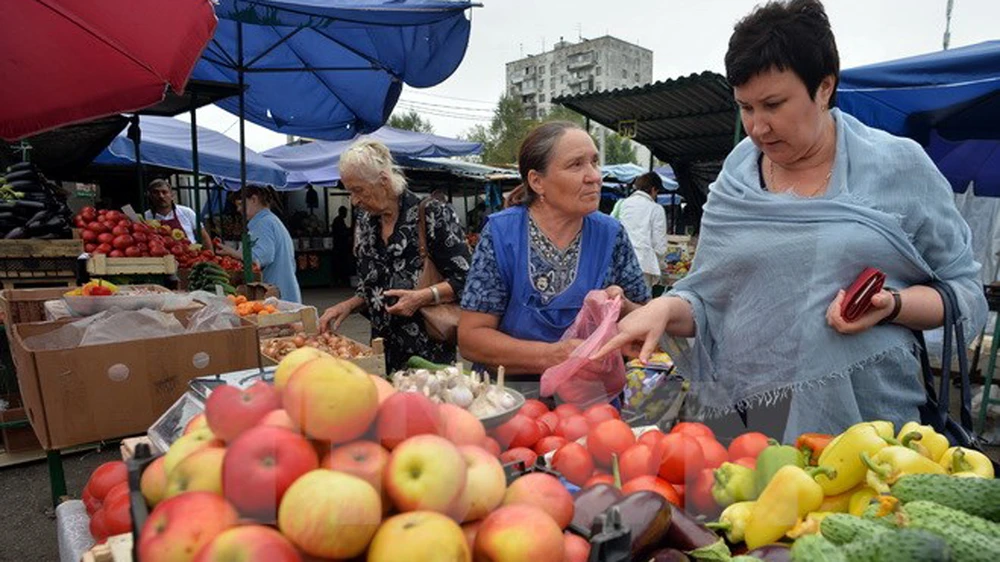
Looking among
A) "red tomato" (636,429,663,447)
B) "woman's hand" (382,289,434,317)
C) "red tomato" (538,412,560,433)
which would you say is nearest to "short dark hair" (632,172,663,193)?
"woman's hand" (382,289,434,317)

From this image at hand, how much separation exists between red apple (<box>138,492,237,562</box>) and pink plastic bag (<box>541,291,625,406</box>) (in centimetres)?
123

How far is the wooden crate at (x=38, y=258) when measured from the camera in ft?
14.5

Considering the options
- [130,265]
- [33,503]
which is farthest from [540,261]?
[130,265]

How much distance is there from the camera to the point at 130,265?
15.8ft

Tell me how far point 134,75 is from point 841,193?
399cm

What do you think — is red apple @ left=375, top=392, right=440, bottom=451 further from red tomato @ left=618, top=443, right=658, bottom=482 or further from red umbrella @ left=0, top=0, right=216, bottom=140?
red umbrella @ left=0, top=0, right=216, bottom=140

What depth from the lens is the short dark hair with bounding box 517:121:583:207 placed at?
2486mm

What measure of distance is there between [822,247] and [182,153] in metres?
10.5

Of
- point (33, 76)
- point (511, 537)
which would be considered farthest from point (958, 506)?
point (33, 76)

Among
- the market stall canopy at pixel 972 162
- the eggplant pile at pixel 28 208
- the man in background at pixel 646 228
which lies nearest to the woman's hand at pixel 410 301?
the eggplant pile at pixel 28 208

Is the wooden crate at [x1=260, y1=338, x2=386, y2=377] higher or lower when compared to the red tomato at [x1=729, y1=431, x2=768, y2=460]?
lower

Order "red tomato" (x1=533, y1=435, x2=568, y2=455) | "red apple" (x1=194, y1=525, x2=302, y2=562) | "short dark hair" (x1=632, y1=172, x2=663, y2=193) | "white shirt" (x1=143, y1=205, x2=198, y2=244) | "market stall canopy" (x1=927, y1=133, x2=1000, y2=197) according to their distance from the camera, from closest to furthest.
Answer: "red apple" (x1=194, y1=525, x2=302, y2=562)
"red tomato" (x1=533, y1=435, x2=568, y2=455)
"market stall canopy" (x1=927, y1=133, x2=1000, y2=197)
"white shirt" (x1=143, y1=205, x2=198, y2=244)
"short dark hair" (x1=632, y1=172, x2=663, y2=193)

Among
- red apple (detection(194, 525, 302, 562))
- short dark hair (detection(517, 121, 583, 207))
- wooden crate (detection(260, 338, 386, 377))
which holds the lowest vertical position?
wooden crate (detection(260, 338, 386, 377))

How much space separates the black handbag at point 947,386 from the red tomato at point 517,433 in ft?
3.66
